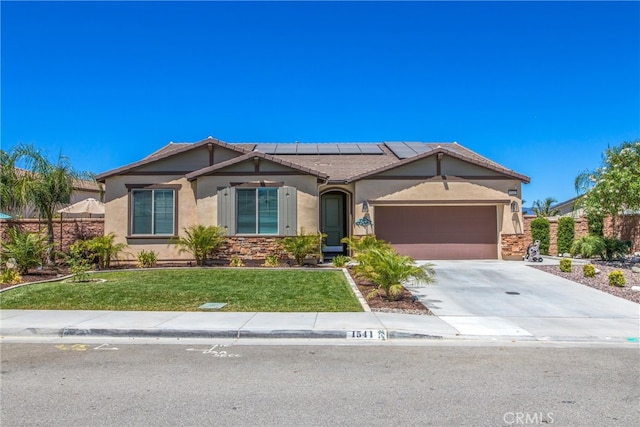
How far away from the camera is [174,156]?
17453 mm

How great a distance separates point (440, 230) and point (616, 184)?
6.13 metres

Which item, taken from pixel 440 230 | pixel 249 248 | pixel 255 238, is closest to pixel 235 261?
pixel 249 248

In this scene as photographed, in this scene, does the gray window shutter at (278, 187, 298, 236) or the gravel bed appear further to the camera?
the gray window shutter at (278, 187, 298, 236)

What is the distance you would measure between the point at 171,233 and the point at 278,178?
4298 mm

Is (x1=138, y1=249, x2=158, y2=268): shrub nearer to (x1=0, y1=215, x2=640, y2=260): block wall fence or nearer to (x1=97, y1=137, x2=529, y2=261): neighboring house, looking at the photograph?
(x1=97, y1=137, x2=529, y2=261): neighboring house

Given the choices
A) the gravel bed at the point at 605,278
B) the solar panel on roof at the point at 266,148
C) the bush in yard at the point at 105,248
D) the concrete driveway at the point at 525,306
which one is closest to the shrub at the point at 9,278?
the bush in yard at the point at 105,248

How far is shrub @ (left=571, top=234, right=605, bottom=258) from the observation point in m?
18.0

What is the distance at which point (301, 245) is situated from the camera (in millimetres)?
15883

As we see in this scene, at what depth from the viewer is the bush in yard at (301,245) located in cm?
1592

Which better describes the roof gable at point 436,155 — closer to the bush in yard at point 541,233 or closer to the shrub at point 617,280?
the bush in yard at point 541,233

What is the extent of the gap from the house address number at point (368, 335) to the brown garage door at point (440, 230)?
11.1 meters

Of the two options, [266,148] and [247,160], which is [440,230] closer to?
[247,160]

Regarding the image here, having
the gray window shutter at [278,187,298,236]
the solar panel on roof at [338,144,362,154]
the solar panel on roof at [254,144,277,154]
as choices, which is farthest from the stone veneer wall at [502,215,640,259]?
the solar panel on roof at [254,144,277,154]

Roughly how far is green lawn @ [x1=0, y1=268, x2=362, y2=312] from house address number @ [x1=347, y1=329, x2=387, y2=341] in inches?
69.1
